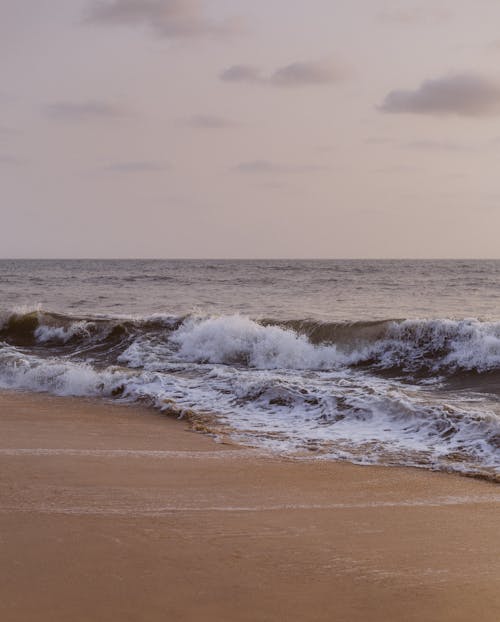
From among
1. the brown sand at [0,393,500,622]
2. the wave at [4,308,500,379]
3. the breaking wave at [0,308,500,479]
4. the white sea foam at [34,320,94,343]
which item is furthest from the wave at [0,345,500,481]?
the white sea foam at [34,320,94,343]

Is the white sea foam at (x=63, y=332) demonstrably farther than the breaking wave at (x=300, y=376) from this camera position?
Yes

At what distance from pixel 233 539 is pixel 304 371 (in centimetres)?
908

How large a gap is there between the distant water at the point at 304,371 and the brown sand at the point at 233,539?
1.10 meters

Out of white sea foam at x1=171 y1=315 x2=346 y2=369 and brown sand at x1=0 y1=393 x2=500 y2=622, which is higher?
white sea foam at x1=171 y1=315 x2=346 y2=369

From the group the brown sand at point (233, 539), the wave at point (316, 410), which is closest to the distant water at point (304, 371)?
the wave at point (316, 410)

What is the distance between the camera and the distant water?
25.1 ft

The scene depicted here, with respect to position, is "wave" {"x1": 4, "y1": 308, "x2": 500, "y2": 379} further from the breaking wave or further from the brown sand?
the brown sand

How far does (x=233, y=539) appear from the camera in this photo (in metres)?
4.50

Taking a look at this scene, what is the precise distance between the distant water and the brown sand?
3.59 feet

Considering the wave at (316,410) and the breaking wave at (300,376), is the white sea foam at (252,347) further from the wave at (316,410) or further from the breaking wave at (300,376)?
the wave at (316,410)

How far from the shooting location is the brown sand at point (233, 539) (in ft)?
11.8

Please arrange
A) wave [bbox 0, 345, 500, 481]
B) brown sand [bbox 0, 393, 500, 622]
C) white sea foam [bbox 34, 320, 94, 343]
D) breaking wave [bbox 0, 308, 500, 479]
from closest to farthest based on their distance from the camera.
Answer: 1. brown sand [bbox 0, 393, 500, 622]
2. wave [bbox 0, 345, 500, 481]
3. breaking wave [bbox 0, 308, 500, 479]
4. white sea foam [bbox 34, 320, 94, 343]

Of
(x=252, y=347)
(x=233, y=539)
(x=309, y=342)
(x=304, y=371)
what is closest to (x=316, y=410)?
(x=304, y=371)

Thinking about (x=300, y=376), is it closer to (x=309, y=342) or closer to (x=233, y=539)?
(x=309, y=342)
